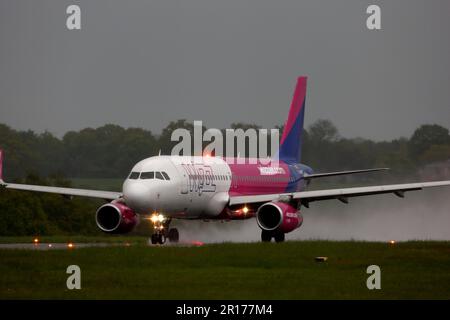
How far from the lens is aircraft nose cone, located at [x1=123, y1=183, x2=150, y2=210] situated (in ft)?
140

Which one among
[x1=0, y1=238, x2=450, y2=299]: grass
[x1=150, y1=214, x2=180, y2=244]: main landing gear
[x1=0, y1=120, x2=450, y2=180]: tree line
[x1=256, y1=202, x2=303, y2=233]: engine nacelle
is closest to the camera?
[x1=0, y1=238, x2=450, y2=299]: grass

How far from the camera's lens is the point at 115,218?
45750 mm

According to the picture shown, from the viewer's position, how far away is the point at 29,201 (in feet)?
189

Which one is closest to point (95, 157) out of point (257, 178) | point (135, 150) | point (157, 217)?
point (135, 150)

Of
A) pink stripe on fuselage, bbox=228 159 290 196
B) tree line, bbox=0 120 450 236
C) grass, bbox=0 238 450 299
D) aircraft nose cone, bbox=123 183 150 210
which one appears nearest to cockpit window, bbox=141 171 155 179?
aircraft nose cone, bbox=123 183 150 210

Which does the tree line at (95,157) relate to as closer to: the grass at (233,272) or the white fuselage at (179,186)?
the white fuselage at (179,186)

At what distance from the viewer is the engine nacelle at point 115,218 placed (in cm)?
4544

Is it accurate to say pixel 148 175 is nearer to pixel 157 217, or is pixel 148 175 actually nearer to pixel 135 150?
pixel 157 217

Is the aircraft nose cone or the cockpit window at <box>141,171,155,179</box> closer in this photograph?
the aircraft nose cone

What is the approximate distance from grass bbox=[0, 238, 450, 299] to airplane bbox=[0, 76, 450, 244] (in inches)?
248

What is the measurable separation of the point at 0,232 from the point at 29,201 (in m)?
2.84

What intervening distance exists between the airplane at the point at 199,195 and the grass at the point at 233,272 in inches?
248

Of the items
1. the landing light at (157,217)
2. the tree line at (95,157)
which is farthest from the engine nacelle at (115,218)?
the tree line at (95,157)

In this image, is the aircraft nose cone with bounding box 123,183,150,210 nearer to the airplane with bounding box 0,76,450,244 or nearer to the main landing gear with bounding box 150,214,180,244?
the airplane with bounding box 0,76,450,244
